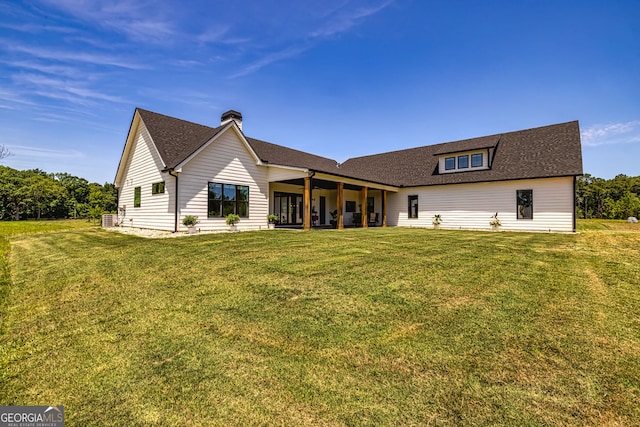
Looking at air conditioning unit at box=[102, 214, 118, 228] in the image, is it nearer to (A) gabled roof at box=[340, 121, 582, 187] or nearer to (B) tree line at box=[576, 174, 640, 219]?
(A) gabled roof at box=[340, 121, 582, 187]

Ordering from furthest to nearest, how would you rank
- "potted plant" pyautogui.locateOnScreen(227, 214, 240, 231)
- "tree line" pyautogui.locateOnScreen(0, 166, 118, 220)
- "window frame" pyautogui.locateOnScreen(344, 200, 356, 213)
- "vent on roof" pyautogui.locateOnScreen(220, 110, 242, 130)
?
1. "tree line" pyautogui.locateOnScreen(0, 166, 118, 220)
2. "window frame" pyautogui.locateOnScreen(344, 200, 356, 213)
3. "vent on roof" pyautogui.locateOnScreen(220, 110, 242, 130)
4. "potted plant" pyautogui.locateOnScreen(227, 214, 240, 231)

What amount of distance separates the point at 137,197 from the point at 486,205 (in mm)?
20487

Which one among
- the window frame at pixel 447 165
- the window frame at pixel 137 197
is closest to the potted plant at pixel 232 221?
the window frame at pixel 137 197

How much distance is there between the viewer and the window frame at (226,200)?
546 inches

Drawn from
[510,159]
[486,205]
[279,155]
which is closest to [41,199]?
[279,155]

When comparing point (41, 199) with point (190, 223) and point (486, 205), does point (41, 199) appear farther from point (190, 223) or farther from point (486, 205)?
point (486, 205)

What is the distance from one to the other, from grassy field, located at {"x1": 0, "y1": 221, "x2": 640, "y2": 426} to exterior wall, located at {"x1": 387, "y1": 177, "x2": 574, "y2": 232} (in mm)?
11009

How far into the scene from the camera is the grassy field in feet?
7.78

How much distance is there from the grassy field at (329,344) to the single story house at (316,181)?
785 cm

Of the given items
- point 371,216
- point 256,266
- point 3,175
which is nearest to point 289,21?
point 256,266

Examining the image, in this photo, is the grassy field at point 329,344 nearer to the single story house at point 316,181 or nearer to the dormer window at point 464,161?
the single story house at point 316,181

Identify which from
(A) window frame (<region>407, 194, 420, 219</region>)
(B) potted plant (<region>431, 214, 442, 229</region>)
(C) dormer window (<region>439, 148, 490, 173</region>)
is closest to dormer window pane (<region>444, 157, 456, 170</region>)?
(C) dormer window (<region>439, 148, 490, 173</region>)

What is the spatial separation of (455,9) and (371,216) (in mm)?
14118

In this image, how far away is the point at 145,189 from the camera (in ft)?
50.5
